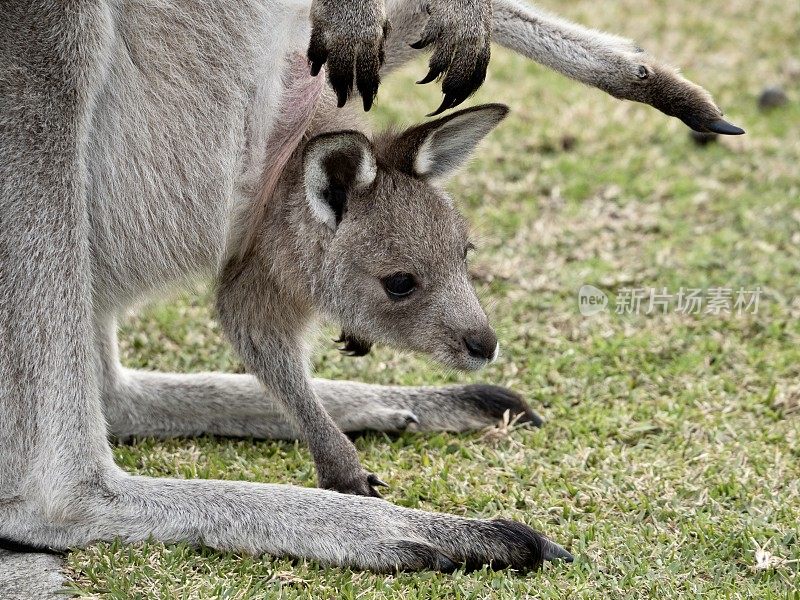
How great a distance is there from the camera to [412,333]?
3334 millimetres

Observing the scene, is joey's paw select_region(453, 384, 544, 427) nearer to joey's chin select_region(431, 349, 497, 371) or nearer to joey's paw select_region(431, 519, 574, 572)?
joey's chin select_region(431, 349, 497, 371)

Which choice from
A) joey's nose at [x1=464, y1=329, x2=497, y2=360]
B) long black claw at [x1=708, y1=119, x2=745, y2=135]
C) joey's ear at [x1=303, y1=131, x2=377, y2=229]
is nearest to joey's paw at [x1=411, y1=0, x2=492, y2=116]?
joey's ear at [x1=303, y1=131, x2=377, y2=229]

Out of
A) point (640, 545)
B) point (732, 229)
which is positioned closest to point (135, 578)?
point (640, 545)

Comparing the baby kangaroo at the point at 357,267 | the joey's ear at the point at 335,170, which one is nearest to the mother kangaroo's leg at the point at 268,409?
the baby kangaroo at the point at 357,267

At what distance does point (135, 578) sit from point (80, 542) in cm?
28

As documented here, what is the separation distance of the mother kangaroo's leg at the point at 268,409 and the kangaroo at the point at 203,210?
253 millimetres

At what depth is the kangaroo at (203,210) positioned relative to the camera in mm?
3053

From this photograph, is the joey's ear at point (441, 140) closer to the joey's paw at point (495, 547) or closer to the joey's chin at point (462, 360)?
the joey's chin at point (462, 360)

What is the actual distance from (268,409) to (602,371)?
1199 millimetres

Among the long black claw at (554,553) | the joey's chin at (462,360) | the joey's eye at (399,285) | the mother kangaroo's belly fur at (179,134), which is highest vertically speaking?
the mother kangaroo's belly fur at (179,134)

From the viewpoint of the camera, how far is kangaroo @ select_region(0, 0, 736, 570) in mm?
3053

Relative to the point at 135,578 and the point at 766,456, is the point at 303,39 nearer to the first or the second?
the point at 135,578

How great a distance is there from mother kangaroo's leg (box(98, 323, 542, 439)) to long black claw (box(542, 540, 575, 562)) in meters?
0.81

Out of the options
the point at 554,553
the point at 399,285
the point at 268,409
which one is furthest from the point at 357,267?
the point at 554,553
